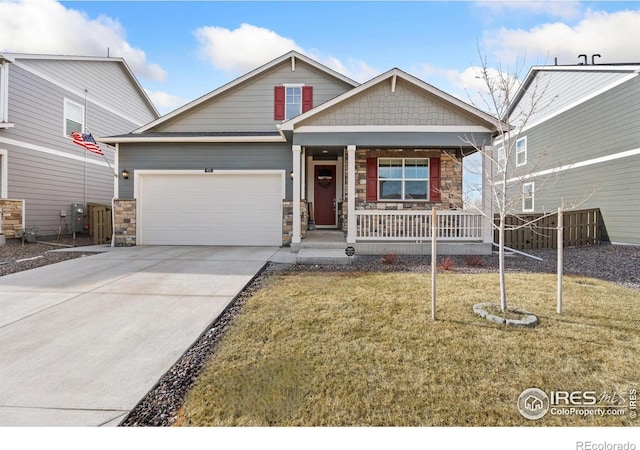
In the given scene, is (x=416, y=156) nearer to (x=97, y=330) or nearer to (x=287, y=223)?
(x=287, y=223)

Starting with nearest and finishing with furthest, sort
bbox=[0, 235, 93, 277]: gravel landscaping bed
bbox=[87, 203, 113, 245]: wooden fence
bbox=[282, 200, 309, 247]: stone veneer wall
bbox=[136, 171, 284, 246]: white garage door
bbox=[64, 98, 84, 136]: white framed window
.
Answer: bbox=[0, 235, 93, 277]: gravel landscaping bed
bbox=[282, 200, 309, 247]: stone veneer wall
bbox=[136, 171, 284, 246]: white garage door
bbox=[87, 203, 113, 245]: wooden fence
bbox=[64, 98, 84, 136]: white framed window

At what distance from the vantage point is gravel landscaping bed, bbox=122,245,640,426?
231 cm

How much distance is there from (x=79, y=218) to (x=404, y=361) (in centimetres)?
1493

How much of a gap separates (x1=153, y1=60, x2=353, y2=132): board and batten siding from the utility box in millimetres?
5980

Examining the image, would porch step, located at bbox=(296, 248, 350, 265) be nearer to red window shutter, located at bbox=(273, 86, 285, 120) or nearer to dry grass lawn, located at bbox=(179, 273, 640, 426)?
dry grass lawn, located at bbox=(179, 273, 640, 426)

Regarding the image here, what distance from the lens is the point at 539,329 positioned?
344 cm

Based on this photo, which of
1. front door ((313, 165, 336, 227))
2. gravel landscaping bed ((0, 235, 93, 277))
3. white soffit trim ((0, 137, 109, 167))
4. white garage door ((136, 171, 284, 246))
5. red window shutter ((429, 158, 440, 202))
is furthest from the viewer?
front door ((313, 165, 336, 227))

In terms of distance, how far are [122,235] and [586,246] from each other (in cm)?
1556

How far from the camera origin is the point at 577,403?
2305 millimetres

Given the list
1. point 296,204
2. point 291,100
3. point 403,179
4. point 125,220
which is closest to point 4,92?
point 125,220

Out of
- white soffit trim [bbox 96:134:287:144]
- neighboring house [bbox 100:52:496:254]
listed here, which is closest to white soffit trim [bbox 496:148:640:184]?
neighboring house [bbox 100:52:496:254]

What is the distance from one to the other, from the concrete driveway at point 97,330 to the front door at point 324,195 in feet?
18.3

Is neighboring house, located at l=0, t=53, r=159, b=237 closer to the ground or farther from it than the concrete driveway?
farther from it
